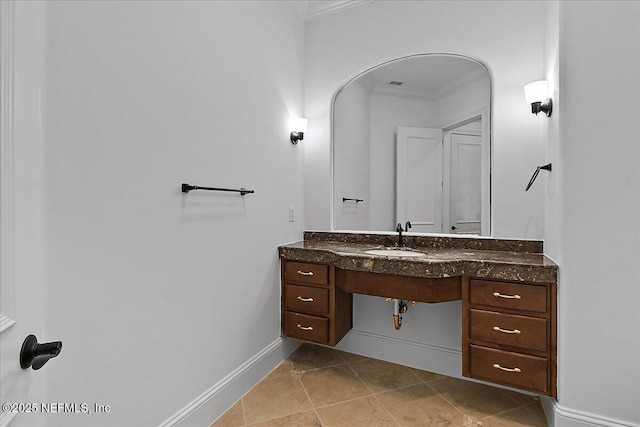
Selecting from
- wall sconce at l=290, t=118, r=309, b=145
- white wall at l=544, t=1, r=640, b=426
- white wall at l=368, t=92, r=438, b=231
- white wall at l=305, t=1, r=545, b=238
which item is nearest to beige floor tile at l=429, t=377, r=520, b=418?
white wall at l=544, t=1, r=640, b=426

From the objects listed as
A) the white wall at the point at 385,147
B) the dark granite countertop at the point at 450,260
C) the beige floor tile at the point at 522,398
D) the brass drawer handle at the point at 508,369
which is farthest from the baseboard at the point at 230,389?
the beige floor tile at the point at 522,398

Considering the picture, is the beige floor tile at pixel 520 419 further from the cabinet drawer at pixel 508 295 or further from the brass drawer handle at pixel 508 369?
the cabinet drawer at pixel 508 295

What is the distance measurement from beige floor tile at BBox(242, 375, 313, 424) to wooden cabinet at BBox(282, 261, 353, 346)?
1.02 ft

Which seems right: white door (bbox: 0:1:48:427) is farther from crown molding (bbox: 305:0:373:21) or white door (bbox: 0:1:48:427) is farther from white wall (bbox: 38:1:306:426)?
crown molding (bbox: 305:0:373:21)

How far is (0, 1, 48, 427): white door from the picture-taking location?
21.8 inches

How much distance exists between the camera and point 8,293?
563 millimetres

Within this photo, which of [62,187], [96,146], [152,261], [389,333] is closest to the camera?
[62,187]

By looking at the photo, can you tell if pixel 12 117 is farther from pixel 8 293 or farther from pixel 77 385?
→ pixel 77 385

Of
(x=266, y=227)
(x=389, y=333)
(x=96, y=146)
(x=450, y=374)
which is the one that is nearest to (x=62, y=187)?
(x=96, y=146)

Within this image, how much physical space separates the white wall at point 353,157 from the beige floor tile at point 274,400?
122 centimetres

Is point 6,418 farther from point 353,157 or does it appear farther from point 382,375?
point 353,157

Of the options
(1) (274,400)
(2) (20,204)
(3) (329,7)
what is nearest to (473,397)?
(1) (274,400)

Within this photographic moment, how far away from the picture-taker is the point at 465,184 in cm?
232

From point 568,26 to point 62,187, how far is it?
225 centimetres
